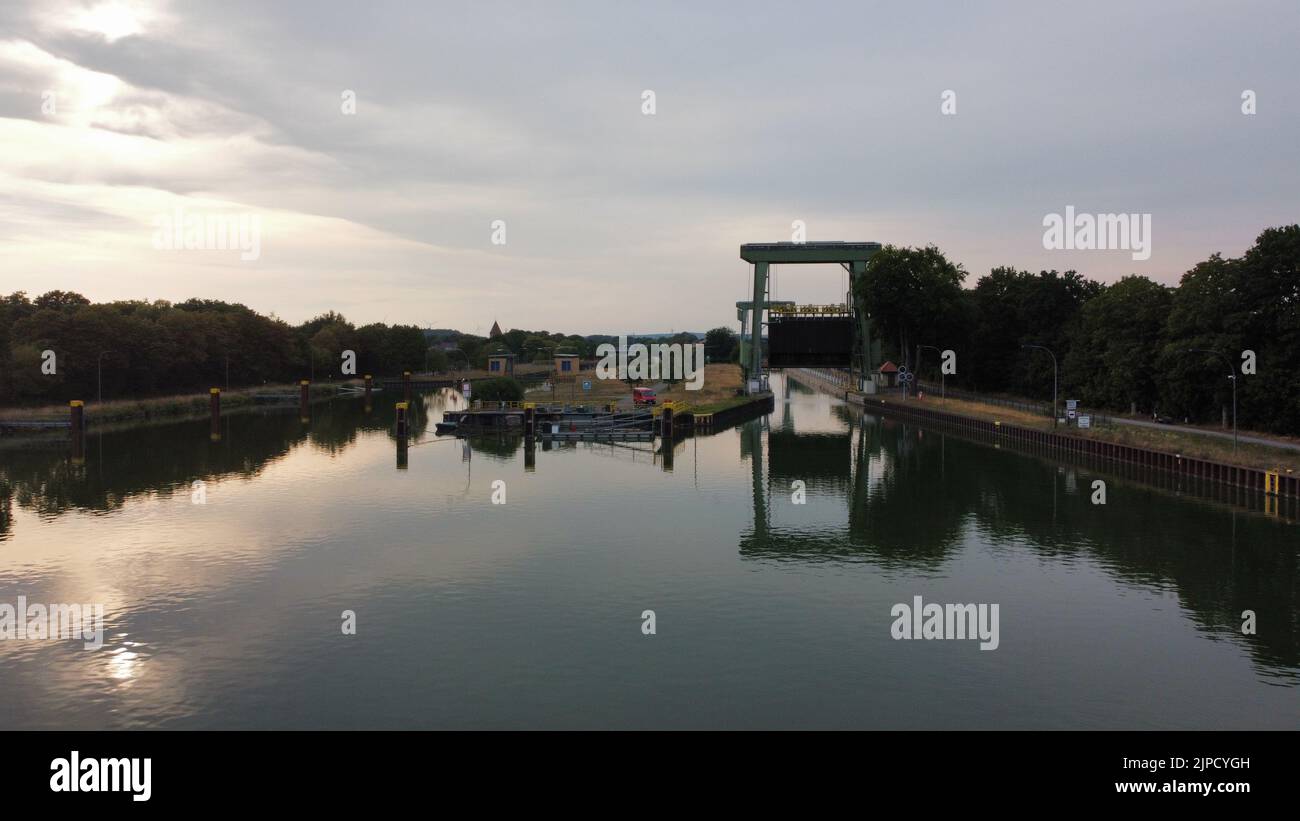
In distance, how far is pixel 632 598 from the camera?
26.9 metres

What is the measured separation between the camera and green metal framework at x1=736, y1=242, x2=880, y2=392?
92.6 metres

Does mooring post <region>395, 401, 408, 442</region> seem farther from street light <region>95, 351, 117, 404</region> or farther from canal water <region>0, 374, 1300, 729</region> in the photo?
street light <region>95, 351, 117, 404</region>

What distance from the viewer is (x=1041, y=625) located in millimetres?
24688

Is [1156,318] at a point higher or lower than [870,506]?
higher

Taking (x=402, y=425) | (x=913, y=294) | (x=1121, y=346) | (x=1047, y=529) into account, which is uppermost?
(x=913, y=294)

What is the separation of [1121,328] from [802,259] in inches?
1185

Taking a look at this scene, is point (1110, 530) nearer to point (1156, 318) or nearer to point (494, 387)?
point (1156, 318)

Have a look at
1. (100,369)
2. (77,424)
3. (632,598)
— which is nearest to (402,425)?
(77,424)

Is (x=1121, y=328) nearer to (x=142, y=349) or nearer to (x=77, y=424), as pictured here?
(x=77, y=424)

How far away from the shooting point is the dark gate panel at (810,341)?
3895 inches

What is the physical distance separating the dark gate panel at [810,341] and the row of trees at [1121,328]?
13.4 feet

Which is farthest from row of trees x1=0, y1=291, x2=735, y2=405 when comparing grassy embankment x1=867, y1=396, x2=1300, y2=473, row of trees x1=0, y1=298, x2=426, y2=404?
grassy embankment x1=867, y1=396, x2=1300, y2=473
